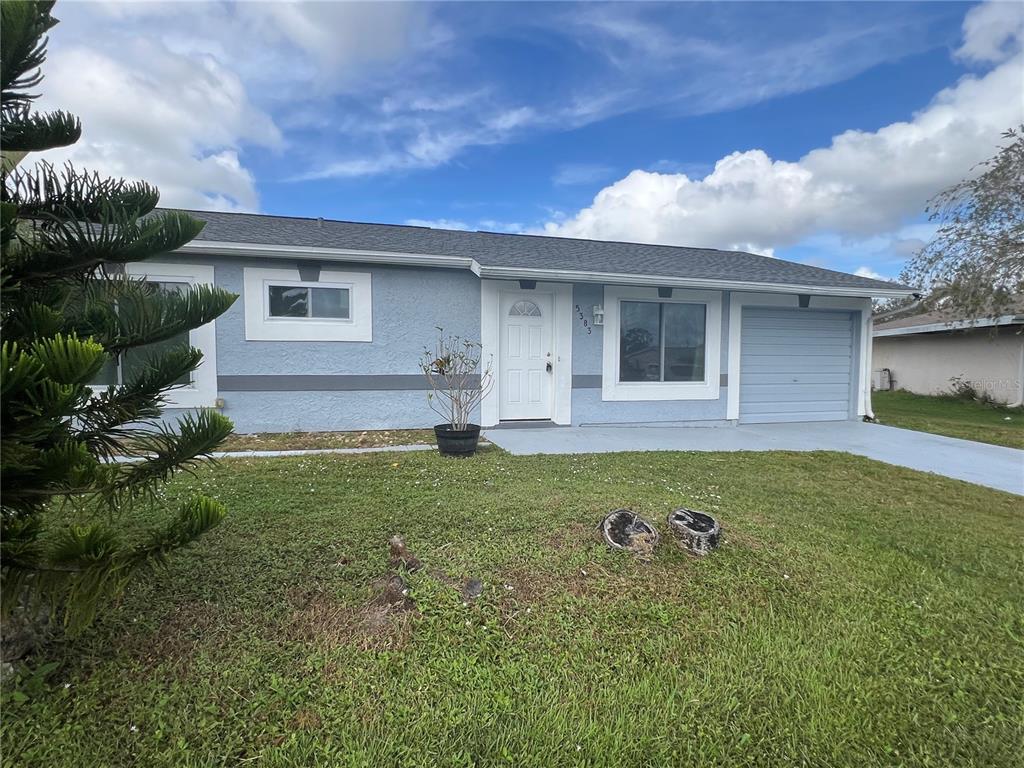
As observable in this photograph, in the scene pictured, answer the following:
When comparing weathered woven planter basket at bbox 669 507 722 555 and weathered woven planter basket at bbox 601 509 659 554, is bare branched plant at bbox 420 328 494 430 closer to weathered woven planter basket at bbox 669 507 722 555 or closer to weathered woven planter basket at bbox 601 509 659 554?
weathered woven planter basket at bbox 601 509 659 554

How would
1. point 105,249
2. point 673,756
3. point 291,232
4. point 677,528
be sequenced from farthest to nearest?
point 291,232 < point 677,528 < point 105,249 < point 673,756

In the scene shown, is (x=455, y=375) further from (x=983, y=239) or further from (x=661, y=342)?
(x=983, y=239)

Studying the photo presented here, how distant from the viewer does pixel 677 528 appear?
3.21 metres

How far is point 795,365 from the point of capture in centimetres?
923

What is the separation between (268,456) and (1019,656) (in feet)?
20.8

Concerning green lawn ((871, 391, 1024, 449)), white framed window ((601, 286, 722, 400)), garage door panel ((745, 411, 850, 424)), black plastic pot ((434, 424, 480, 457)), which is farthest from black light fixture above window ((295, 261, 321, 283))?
green lawn ((871, 391, 1024, 449))

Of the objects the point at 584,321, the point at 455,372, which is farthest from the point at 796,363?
the point at 455,372

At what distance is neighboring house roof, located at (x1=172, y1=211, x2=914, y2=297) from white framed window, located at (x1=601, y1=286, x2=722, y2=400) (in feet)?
1.61

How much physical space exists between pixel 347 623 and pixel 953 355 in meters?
19.4

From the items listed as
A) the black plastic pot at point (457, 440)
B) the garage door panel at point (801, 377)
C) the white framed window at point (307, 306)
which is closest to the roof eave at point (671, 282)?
the garage door panel at point (801, 377)

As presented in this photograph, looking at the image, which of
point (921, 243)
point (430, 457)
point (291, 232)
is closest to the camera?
point (430, 457)

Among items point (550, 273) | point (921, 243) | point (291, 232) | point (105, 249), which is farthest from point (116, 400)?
point (921, 243)

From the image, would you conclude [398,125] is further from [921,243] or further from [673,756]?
[921,243]

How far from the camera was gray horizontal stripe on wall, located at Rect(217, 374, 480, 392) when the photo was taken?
7.01m
